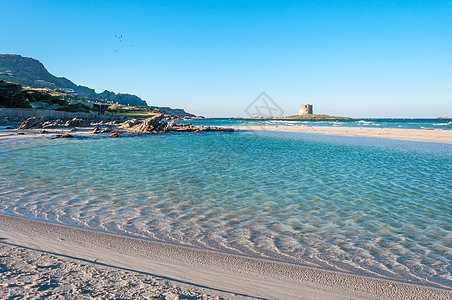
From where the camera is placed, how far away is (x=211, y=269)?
15.7 ft

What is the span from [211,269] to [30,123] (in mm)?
54801

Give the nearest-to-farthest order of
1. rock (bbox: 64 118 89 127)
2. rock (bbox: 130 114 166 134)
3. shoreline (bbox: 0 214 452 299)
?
1. shoreline (bbox: 0 214 452 299)
2. rock (bbox: 130 114 166 134)
3. rock (bbox: 64 118 89 127)

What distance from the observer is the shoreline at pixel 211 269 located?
4.14 metres

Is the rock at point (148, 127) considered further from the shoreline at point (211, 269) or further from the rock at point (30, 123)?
the shoreline at point (211, 269)

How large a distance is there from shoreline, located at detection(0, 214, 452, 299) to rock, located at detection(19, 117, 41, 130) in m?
49.9

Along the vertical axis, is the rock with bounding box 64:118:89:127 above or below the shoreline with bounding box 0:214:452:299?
above

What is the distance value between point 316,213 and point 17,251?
7048mm

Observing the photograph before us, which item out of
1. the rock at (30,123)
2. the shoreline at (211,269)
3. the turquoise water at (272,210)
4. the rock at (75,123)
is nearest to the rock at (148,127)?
the rock at (75,123)

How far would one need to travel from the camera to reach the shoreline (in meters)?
4.14

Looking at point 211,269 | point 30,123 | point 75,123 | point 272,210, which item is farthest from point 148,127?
point 211,269

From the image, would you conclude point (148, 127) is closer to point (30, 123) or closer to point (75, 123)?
point (75, 123)

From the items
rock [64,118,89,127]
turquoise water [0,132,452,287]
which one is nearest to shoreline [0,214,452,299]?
turquoise water [0,132,452,287]

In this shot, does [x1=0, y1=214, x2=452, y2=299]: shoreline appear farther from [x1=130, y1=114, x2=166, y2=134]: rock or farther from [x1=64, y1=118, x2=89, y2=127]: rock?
[x1=64, y1=118, x2=89, y2=127]: rock

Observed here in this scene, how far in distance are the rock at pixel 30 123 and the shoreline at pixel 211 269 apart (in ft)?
164
